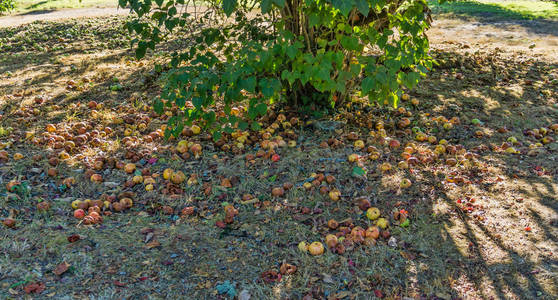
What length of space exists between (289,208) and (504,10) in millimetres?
11078

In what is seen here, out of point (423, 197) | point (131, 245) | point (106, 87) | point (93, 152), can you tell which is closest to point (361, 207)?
point (423, 197)

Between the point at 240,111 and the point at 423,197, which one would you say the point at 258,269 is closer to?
the point at 423,197

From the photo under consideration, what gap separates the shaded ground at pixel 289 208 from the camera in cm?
267

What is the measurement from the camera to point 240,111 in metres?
5.11

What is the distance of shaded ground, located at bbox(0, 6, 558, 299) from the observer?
2670mm

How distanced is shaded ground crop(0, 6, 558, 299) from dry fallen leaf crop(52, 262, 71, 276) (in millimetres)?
24

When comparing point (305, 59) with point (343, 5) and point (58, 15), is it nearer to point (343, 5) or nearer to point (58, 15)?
point (343, 5)

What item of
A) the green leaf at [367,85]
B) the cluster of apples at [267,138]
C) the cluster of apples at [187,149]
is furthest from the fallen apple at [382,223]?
the cluster of apples at [187,149]

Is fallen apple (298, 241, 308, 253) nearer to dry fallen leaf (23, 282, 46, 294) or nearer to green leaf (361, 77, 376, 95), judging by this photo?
green leaf (361, 77, 376, 95)

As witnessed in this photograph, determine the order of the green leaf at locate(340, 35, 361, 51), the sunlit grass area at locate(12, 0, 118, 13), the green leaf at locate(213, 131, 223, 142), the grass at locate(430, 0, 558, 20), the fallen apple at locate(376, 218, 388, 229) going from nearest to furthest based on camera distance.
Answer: the fallen apple at locate(376, 218, 388, 229), the green leaf at locate(340, 35, 361, 51), the green leaf at locate(213, 131, 223, 142), the grass at locate(430, 0, 558, 20), the sunlit grass area at locate(12, 0, 118, 13)

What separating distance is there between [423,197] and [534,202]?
853 mm

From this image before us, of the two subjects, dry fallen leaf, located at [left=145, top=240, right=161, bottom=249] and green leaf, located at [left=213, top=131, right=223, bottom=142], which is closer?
dry fallen leaf, located at [left=145, top=240, right=161, bottom=249]

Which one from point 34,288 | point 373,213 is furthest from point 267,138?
point 34,288

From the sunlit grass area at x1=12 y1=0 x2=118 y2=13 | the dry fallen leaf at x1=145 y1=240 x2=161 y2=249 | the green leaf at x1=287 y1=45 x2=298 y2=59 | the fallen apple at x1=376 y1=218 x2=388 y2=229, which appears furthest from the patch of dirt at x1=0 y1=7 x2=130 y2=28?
the fallen apple at x1=376 y1=218 x2=388 y2=229
